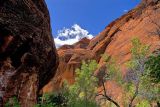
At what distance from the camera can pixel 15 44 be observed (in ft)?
58.6

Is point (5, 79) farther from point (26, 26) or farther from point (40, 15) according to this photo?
point (40, 15)

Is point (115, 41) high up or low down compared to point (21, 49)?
up

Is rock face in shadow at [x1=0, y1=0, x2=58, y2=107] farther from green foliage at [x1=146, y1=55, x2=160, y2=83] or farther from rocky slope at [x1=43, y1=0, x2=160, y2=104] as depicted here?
rocky slope at [x1=43, y1=0, x2=160, y2=104]

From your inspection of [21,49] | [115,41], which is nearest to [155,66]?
[21,49]

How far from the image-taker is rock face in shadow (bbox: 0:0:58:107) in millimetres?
17344

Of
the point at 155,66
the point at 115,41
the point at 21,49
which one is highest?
the point at 115,41

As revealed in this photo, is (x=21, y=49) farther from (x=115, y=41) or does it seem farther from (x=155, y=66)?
(x=115, y=41)

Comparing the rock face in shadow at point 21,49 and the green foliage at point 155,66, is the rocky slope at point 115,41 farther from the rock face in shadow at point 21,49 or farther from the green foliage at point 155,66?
the rock face in shadow at point 21,49

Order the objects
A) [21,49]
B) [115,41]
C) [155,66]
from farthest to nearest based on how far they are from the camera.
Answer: [115,41], [155,66], [21,49]

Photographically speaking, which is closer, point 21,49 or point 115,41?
point 21,49

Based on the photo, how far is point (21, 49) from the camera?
18.5 metres

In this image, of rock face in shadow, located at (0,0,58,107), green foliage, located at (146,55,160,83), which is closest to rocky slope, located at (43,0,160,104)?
green foliage, located at (146,55,160,83)

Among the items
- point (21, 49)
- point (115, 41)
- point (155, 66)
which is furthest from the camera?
point (115, 41)

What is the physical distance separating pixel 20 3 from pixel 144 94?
22662 mm
